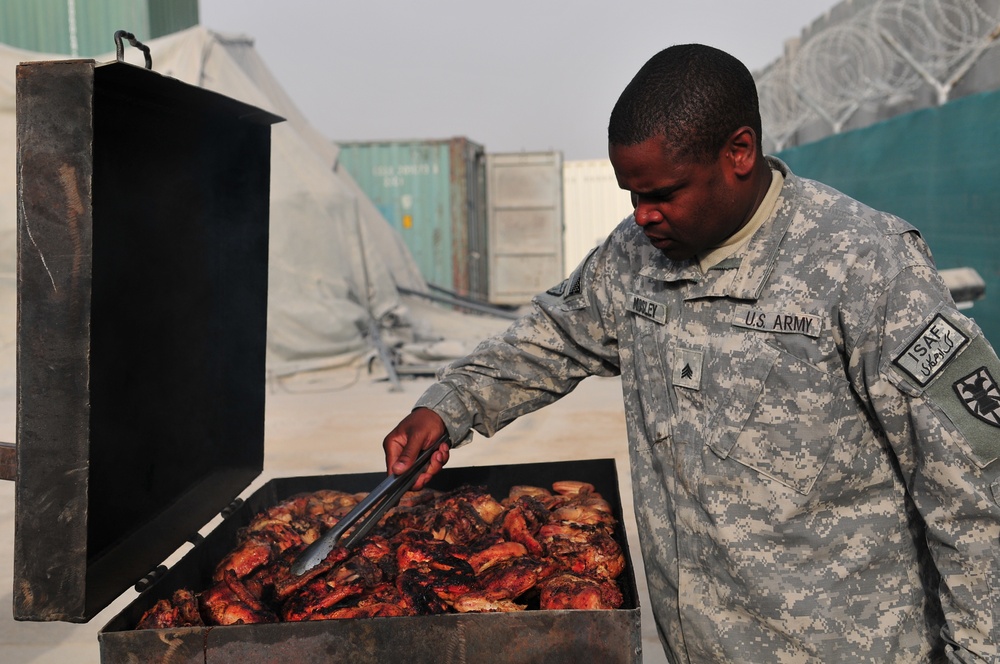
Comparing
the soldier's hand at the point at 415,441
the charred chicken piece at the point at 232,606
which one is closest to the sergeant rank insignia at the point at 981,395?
the soldier's hand at the point at 415,441

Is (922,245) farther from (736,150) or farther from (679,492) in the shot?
(679,492)

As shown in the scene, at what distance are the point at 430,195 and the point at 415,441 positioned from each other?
1416 cm

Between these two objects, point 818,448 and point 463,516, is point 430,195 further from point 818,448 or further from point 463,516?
point 818,448

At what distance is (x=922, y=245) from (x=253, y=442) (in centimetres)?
180

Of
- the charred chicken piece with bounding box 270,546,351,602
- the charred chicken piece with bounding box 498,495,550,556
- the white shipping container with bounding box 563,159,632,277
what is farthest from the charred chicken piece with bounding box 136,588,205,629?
the white shipping container with bounding box 563,159,632,277

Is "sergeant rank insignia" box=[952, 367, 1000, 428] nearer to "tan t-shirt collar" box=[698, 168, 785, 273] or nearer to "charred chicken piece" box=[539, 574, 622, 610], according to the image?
"tan t-shirt collar" box=[698, 168, 785, 273]

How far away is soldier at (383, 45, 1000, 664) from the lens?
1.58 m

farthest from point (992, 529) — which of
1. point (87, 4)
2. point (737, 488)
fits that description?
point (87, 4)

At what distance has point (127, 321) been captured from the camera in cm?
201

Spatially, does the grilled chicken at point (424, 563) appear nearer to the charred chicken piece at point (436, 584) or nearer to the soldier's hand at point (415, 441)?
the charred chicken piece at point (436, 584)

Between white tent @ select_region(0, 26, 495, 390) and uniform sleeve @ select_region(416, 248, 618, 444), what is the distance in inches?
304

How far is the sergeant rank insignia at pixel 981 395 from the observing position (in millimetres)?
1546

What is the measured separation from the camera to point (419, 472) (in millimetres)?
2189

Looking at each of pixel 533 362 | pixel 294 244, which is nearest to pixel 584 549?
pixel 533 362
